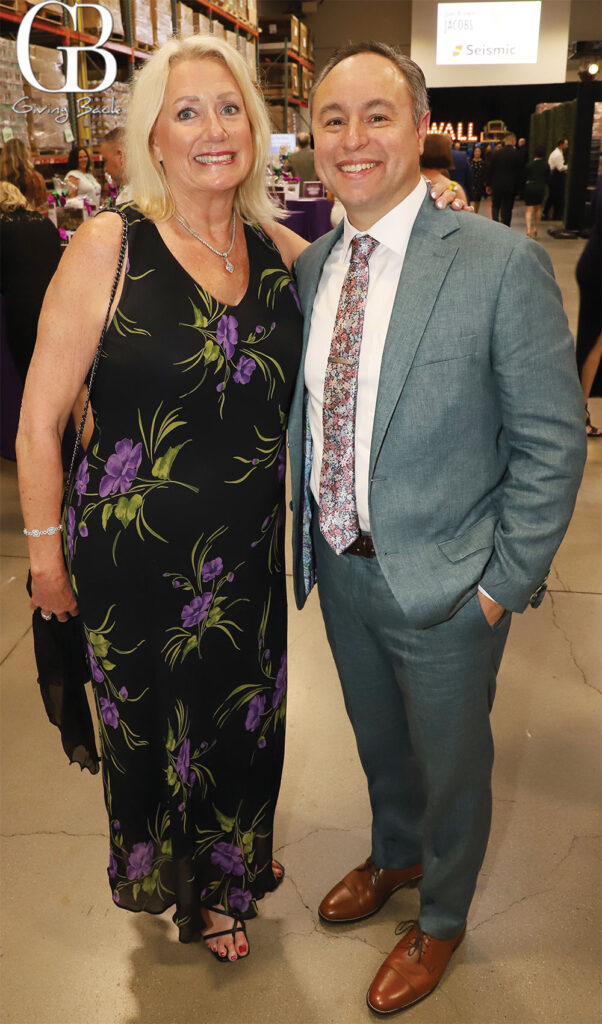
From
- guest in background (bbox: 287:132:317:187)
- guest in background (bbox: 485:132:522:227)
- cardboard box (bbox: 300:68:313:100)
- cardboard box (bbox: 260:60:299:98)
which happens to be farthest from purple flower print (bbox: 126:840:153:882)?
cardboard box (bbox: 300:68:313:100)

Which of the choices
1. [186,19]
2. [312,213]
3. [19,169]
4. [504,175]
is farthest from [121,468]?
[504,175]

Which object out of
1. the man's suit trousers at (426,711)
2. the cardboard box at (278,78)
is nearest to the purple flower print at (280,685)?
the man's suit trousers at (426,711)

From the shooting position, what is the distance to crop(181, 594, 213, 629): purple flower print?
5.28 feet

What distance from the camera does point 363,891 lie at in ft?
6.30

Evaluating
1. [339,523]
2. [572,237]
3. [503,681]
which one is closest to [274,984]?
[339,523]

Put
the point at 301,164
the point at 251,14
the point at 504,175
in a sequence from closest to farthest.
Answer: the point at 301,164
the point at 251,14
the point at 504,175

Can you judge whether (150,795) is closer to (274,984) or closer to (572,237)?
(274,984)

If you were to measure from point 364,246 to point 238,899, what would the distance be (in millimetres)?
1483

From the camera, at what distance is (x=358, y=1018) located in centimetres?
167

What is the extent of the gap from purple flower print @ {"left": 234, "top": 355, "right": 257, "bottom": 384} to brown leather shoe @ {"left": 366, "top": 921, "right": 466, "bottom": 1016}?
4.03 feet

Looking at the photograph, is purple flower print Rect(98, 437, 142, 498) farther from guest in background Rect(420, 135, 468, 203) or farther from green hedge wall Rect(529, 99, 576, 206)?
green hedge wall Rect(529, 99, 576, 206)

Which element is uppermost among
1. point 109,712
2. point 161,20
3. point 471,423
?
point 161,20

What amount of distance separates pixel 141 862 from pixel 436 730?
78cm

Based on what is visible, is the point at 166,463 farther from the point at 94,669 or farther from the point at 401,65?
the point at 401,65
